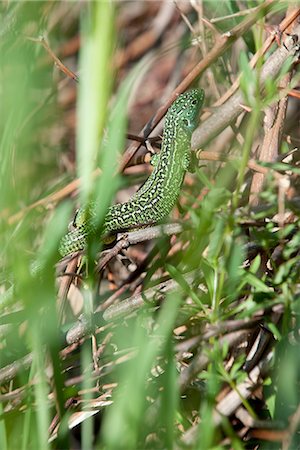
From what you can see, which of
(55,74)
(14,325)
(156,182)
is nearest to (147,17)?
(55,74)

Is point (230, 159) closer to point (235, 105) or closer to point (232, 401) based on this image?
point (235, 105)

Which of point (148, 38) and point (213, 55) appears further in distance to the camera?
point (148, 38)

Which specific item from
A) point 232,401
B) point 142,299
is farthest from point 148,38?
point 232,401

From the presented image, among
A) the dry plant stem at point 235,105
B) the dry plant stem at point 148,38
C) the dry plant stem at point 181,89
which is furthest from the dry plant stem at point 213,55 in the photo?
the dry plant stem at point 148,38

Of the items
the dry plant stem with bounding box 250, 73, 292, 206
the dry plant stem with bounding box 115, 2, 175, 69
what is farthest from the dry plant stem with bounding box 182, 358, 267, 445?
the dry plant stem with bounding box 115, 2, 175, 69

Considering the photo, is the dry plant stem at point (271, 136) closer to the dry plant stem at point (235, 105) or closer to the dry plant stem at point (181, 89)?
the dry plant stem at point (235, 105)

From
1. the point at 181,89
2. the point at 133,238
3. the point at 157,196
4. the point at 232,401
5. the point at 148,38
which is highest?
the point at 181,89

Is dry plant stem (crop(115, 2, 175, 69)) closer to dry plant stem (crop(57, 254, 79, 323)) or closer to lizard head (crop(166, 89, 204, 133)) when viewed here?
lizard head (crop(166, 89, 204, 133))
